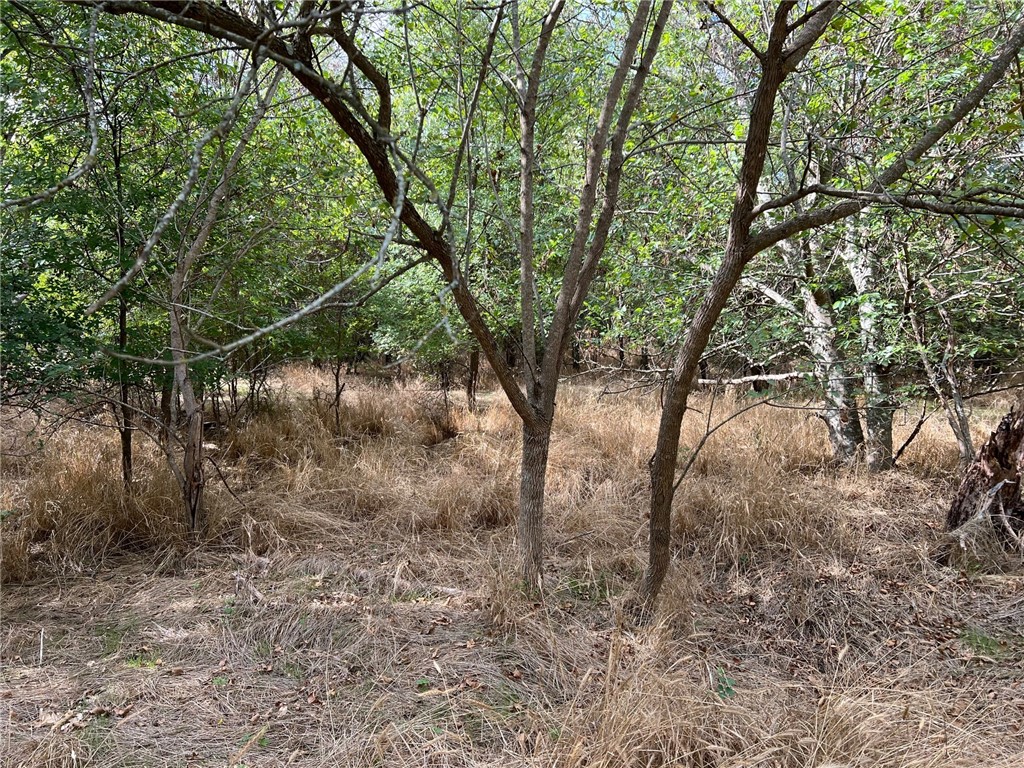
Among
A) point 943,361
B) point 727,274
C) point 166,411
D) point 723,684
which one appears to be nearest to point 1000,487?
point 943,361

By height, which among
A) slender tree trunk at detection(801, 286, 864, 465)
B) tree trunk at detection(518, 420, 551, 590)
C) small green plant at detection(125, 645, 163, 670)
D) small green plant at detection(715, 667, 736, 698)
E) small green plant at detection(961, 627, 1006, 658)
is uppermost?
slender tree trunk at detection(801, 286, 864, 465)

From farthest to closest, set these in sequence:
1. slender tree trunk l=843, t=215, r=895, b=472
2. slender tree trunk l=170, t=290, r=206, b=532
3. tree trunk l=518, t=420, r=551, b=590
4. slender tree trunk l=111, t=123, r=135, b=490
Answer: slender tree trunk l=843, t=215, r=895, b=472 → slender tree trunk l=170, t=290, r=206, b=532 → slender tree trunk l=111, t=123, r=135, b=490 → tree trunk l=518, t=420, r=551, b=590

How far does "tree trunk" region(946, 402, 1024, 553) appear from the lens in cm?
339

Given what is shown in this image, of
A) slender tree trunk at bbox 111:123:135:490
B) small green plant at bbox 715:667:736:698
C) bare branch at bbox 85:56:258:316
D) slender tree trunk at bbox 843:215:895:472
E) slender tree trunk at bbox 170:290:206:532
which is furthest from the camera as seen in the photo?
slender tree trunk at bbox 843:215:895:472

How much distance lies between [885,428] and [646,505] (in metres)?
2.19

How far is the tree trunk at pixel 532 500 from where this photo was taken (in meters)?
2.85

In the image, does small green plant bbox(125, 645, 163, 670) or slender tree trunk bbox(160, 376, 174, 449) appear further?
slender tree trunk bbox(160, 376, 174, 449)

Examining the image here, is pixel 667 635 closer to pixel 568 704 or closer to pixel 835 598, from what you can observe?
pixel 568 704

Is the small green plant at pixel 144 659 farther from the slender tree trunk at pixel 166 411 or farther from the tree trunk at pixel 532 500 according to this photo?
the tree trunk at pixel 532 500

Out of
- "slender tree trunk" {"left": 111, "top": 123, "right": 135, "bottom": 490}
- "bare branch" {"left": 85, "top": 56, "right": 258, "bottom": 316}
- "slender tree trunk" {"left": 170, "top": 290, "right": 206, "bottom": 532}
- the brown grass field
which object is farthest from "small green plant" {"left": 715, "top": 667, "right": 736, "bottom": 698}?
"slender tree trunk" {"left": 111, "top": 123, "right": 135, "bottom": 490}

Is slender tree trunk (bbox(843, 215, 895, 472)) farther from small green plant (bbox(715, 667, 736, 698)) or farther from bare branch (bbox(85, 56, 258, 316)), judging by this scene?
bare branch (bbox(85, 56, 258, 316))

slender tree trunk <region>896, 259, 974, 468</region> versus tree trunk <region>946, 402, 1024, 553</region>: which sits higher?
Answer: slender tree trunk <region>896, 259, 974, 468</region>

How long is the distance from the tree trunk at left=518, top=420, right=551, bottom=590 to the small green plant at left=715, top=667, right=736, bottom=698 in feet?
3.06

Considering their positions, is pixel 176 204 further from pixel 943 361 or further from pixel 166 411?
pixel 943 361
